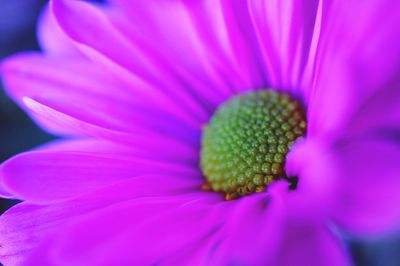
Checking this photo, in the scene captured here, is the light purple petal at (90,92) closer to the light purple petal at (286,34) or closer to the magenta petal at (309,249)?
the light purple petal at (286,34)

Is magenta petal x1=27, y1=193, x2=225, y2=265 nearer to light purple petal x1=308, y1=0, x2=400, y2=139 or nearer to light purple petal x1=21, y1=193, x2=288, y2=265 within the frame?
light purple petal x1=21, y1=193, x2=288, y2=265

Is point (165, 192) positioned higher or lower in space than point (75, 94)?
lower

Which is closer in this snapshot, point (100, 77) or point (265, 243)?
point (265, 243)

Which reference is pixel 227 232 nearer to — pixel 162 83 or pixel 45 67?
pixel 162 83

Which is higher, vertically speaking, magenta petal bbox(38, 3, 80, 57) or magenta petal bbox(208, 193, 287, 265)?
magenta petal bbox(38, 3, 80, 57)

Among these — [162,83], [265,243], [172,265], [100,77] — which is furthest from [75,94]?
[265,243]

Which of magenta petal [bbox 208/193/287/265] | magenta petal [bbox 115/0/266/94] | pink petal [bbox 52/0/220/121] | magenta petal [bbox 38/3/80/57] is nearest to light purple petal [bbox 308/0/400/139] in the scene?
magenta petal [bbox 208/193/287/265]

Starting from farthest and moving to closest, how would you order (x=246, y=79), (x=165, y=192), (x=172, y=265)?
(x=246, y=79) < (x=165, y=192) < (x=172, y=265)
